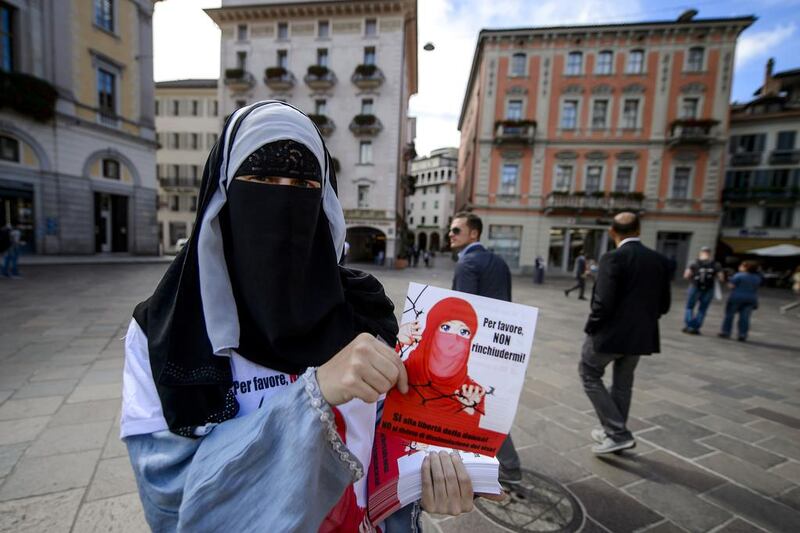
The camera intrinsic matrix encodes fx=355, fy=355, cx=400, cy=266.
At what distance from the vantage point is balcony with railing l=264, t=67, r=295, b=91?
23.0m

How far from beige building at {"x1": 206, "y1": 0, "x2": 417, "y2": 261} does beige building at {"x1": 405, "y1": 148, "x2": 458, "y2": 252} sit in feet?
118

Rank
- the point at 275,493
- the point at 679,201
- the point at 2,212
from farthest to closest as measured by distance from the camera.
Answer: the point at 679,201 < the point at 2,212 < the point at 275,493

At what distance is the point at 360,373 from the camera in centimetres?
71

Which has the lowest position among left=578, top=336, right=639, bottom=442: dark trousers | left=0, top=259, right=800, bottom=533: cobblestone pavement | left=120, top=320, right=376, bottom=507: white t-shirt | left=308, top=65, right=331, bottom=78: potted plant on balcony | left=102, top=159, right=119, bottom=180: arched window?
left=0, top=259, right=800, bottom=533: cobblestone pavement

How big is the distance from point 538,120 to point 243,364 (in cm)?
2552

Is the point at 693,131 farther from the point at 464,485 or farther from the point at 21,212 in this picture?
the point at 21,212

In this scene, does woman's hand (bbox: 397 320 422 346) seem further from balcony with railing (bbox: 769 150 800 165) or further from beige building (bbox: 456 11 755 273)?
balcony with railing (bbox: 769 150 800 165)

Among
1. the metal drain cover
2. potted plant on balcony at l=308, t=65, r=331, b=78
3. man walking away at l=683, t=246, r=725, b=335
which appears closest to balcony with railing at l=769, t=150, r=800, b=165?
man walking away at l=683, t=246, r=725, b=335

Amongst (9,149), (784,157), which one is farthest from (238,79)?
(784,157)

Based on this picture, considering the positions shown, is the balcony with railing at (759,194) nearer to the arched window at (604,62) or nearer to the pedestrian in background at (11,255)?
the arched window at (604,62)

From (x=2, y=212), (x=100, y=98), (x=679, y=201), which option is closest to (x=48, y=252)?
(x=2, y=212)

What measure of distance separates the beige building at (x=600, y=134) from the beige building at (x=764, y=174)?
699cm

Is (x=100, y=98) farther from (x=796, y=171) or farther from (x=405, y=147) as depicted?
(x=796, y=171)

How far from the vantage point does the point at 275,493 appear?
26.5 inches
